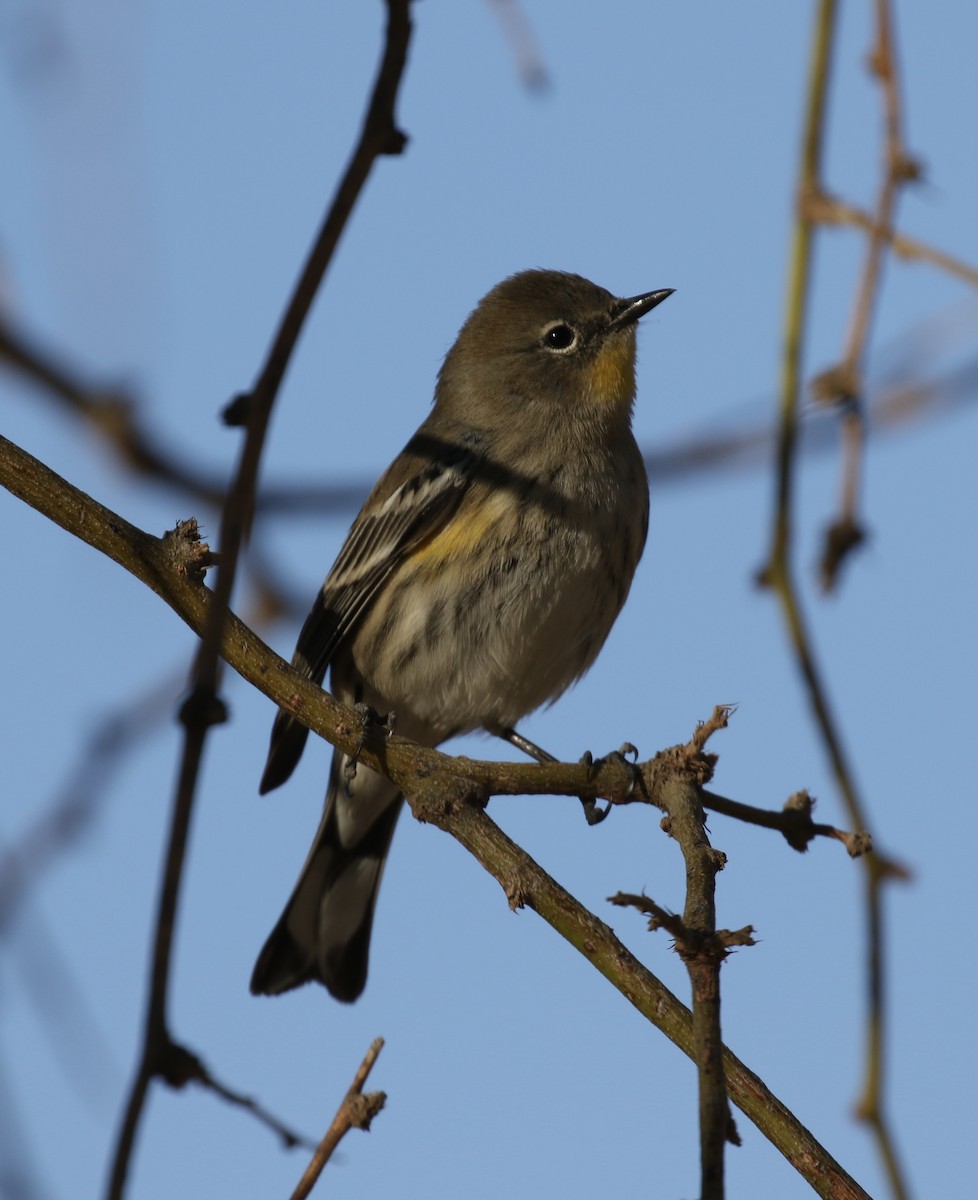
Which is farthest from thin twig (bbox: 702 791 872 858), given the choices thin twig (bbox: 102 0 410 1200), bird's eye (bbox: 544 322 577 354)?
bird's eye (bbox: 544 322 577 354)

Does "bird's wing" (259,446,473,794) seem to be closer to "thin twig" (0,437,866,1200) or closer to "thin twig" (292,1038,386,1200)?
"thin twig" (0,437,866,1200)

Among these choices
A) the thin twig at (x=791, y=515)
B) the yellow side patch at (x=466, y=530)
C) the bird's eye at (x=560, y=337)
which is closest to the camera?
the thin twig at (x=791, y=515)

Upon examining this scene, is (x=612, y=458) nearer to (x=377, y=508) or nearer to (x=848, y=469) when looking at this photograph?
(x=377, y=508)

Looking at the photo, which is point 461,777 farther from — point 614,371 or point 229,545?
point 614,371

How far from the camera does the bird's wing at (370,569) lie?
22.7 feet

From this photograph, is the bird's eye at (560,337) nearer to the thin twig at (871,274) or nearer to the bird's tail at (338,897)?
the bird's tail at (338,897)

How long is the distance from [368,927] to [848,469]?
16.2ft

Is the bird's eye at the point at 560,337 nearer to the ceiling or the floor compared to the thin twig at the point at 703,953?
nearer to the ceiling

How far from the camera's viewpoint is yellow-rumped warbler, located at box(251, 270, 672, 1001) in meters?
6.66

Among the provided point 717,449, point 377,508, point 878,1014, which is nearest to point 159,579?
point 717,449

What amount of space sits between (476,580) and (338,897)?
1954mm

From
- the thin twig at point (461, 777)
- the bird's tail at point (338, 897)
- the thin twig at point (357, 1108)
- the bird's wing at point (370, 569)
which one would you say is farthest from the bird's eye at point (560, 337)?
the thin twig at point (357, 1108)

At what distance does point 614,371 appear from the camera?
7664mm

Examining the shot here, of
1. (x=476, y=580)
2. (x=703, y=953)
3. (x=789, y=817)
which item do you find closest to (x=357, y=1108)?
(x=703, y=953)
